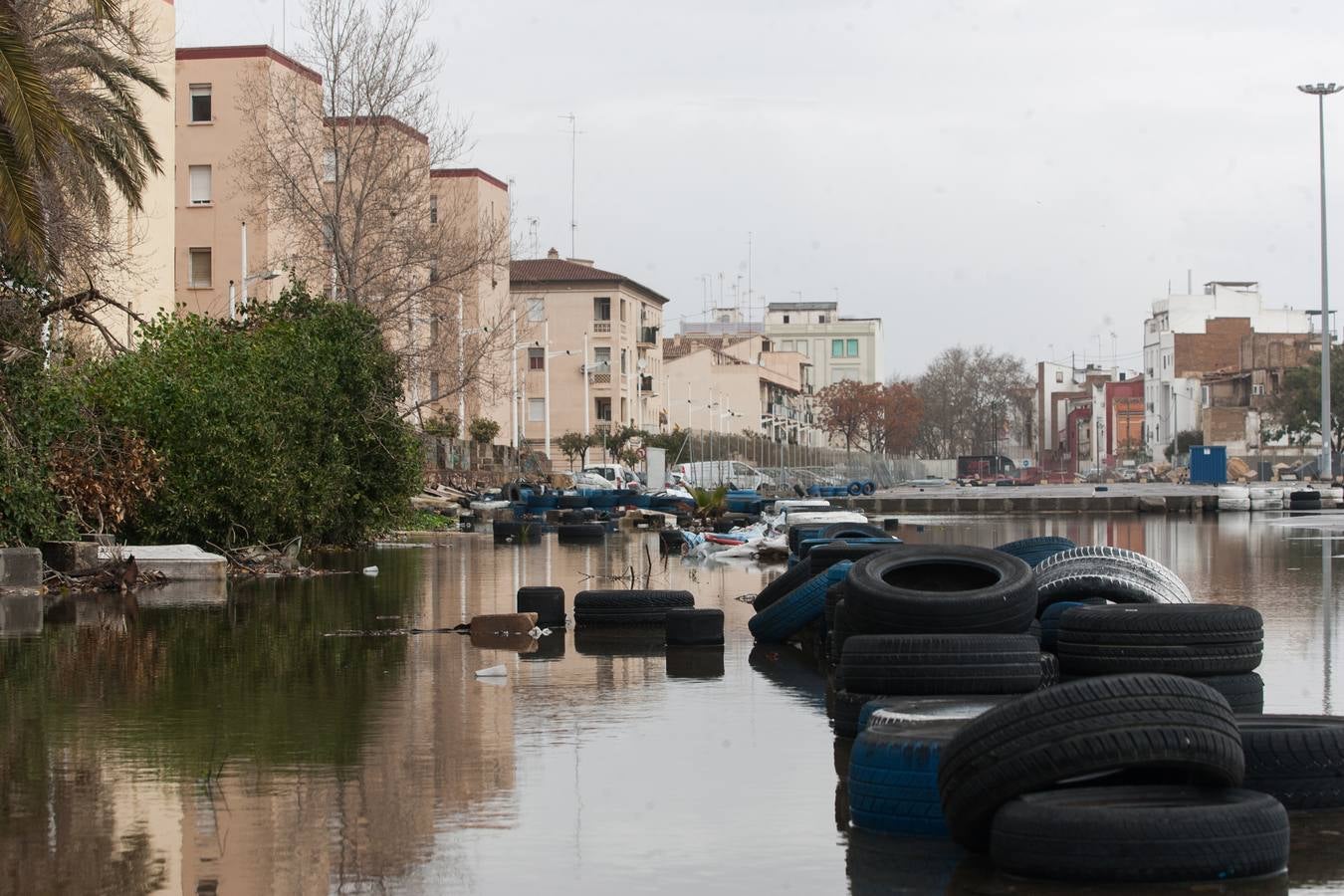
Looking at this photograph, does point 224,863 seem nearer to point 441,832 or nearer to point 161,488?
point 441,832

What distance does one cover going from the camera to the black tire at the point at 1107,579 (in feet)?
41.2

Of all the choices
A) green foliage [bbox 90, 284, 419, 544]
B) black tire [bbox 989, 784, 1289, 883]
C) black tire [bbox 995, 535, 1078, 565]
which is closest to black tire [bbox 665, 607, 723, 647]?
black tire [bbox 995, 535, 1078, 565]

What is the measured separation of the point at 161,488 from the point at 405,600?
277 inches

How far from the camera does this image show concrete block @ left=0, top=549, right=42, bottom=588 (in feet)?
70.9

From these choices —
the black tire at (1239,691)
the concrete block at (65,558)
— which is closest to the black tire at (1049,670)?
the black tire at (1239,691)

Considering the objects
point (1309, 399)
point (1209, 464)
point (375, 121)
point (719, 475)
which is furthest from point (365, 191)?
point (1309, 399)

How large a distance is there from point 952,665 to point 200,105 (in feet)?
219

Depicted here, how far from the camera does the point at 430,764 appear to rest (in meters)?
9.72

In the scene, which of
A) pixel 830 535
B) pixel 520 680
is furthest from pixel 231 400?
pixel 520 680

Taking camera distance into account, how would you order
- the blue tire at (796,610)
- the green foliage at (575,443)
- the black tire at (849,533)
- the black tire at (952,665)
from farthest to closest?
the green foliage at (575,443), the black tire at (849,533), the blue tire at (796,610), the black tire at (952,665)

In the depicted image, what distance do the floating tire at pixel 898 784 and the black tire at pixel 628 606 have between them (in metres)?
9.30

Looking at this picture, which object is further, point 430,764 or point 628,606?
point 628,606

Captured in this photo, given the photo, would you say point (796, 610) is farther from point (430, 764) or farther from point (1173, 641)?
point (430, 764)

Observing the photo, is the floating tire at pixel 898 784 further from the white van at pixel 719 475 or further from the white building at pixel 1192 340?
the white building at pixel 1192 340
